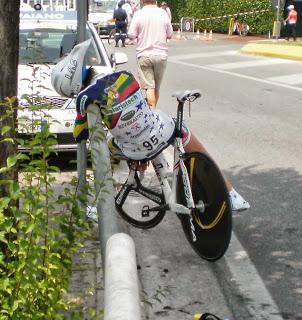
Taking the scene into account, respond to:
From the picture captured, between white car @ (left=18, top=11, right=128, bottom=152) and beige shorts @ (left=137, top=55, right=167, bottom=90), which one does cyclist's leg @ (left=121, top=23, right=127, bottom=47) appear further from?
beige shorts @ (left=137, top=55, right=167, bottom=90)

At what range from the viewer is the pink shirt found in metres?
9.15

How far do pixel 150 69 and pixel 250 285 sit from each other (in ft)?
16.6

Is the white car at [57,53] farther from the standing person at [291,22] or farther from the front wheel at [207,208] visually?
the standing person at [291,22]

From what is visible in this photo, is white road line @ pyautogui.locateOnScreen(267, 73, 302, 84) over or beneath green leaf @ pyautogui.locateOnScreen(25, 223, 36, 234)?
beneath

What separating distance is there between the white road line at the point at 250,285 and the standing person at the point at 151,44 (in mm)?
4199

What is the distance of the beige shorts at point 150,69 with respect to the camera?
359 inches

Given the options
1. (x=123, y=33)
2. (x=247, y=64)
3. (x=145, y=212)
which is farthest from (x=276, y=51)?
(x=145, y=212)

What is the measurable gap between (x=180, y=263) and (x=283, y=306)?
36.7 inches

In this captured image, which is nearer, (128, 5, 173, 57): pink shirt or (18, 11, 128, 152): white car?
(18, 11, 128, 152): white car

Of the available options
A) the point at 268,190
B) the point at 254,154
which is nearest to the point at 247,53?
the point at 254,154

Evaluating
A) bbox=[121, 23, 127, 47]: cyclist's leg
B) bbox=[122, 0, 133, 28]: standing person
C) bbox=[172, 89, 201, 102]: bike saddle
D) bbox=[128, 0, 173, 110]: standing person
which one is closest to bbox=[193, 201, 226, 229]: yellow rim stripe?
bbox=[172, 89, 201, 102]: bike saddle

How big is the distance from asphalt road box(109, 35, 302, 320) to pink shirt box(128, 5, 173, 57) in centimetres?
145

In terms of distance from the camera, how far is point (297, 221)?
19.7 ft

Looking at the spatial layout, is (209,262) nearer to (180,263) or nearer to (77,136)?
(180,263)
